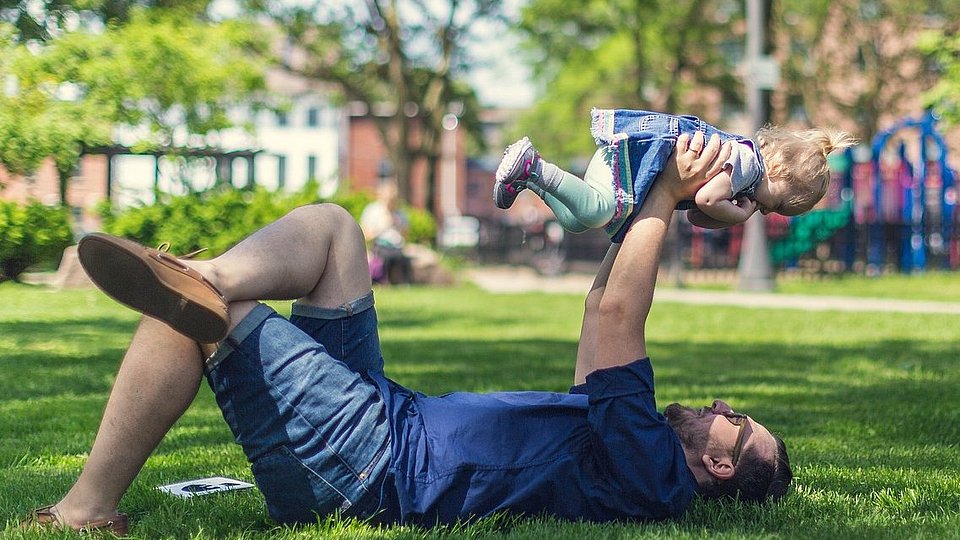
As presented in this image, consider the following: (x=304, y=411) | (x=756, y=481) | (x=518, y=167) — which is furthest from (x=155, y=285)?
(x=756, y=481)

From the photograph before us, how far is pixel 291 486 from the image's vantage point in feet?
10.2

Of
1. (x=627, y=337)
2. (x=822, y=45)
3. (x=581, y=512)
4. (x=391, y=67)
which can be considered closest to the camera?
(x=627, y=337)

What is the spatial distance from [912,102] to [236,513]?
40102mm

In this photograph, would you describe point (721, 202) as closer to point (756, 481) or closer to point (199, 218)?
point (756, 481)

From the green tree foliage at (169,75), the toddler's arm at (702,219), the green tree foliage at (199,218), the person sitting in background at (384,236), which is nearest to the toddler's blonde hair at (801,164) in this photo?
the toddler's arm at (702,219)

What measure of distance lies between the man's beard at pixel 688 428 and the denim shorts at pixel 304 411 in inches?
33.2

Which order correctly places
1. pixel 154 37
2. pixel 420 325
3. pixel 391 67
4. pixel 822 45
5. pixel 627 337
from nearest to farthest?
pixel 627 337, pixel 420 325, pixel 154 37, pixel 391 67, pixel 822 45

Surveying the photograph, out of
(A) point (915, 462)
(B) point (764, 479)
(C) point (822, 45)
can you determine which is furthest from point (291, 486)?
(C) point (822, 45)

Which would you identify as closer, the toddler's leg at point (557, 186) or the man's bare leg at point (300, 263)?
the man's bare leg at point (300, 263)

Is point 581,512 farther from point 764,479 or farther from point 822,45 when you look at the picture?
point 822,45

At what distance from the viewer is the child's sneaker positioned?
3.30 m

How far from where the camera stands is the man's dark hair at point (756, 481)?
11.1ft

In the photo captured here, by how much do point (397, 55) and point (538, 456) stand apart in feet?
79.3

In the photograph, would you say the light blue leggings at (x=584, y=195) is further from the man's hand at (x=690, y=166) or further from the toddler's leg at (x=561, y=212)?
the man's hand at (x=690, y=166)
